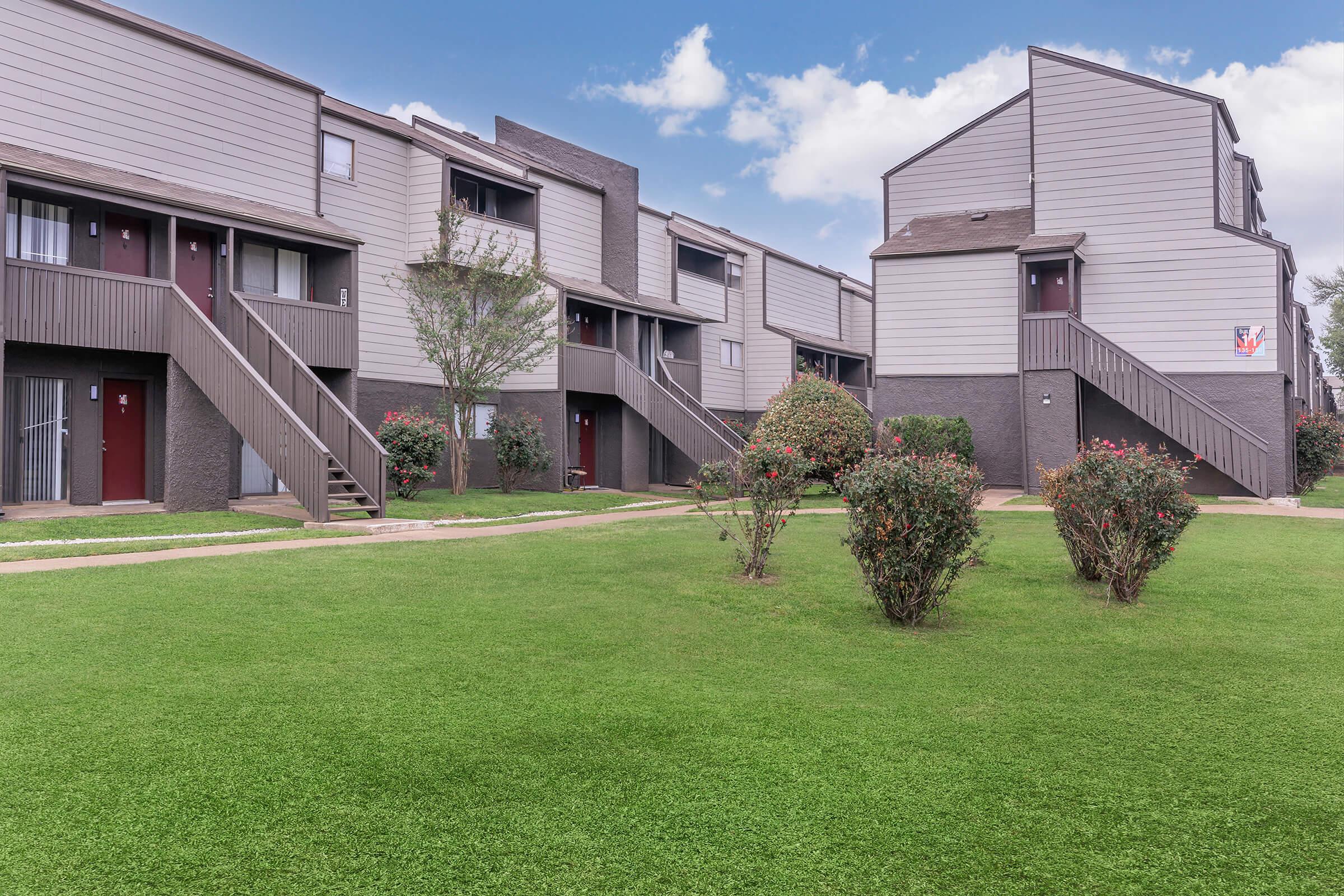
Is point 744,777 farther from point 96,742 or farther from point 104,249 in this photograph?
point 104,249

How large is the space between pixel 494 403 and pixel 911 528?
18937mm

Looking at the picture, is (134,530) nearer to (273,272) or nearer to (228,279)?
(228,279)

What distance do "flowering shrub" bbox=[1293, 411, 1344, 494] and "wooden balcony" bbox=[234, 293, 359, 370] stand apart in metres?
23.6

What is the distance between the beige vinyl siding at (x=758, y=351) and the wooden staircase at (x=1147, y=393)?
41.1ft

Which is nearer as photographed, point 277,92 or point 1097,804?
point 1097,804

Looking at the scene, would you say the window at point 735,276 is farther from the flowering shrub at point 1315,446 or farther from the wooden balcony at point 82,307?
the wooden balcony at point 82,307

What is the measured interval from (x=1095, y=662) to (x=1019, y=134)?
23.5 meters

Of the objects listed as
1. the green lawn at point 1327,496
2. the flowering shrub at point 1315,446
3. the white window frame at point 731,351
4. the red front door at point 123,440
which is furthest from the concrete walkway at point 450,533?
the white window frame at point 731,351

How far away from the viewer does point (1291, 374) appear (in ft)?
77.1

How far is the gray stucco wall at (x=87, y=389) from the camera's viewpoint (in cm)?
1580

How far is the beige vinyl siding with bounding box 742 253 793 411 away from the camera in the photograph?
3431 centimetres

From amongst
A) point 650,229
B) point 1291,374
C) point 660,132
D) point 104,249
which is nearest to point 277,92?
point 104,249

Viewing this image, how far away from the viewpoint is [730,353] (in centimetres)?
3444

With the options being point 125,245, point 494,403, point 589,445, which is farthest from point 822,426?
point 125,245
